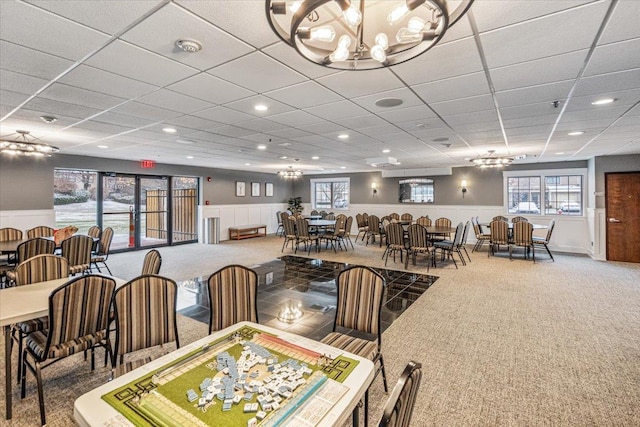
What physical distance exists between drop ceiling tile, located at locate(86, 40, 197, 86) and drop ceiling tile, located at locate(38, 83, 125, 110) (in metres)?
0.76

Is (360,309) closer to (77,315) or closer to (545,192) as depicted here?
(77,315)

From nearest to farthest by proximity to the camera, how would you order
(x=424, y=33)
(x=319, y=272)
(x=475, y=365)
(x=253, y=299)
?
(x=424, y=33) → (x=253, y=299) → (x=475, y=365) → (x=319, y=272)

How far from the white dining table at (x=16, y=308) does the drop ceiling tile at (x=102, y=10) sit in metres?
1.94

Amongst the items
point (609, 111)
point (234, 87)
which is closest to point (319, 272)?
point (234, 87)

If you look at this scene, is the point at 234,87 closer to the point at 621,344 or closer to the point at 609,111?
the point at 609,111

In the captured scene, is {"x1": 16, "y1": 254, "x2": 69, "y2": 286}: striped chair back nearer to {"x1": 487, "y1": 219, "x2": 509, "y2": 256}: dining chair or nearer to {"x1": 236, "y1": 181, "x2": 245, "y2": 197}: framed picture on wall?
{"x1": 487, "y1": 219, "x2": 509, "y2": 256}: dining chair

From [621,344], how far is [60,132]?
793cm

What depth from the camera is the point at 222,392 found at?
52.2 inches

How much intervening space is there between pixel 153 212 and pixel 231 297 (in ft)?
26.4

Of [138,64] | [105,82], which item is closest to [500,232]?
[138,64]

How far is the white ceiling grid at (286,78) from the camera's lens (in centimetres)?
179

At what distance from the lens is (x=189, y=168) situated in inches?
387

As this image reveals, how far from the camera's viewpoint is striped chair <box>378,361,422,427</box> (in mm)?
927

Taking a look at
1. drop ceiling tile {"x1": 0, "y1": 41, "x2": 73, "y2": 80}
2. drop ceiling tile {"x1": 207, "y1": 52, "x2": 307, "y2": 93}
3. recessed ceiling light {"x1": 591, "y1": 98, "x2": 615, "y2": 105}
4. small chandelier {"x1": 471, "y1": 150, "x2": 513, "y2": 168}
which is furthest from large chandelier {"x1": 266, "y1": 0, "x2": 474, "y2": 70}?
small chandelier {"x1": 471, "y1": 150, "x2": 513, "y2": 168}
